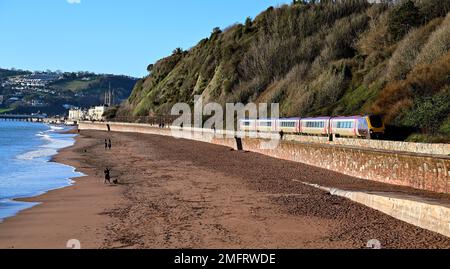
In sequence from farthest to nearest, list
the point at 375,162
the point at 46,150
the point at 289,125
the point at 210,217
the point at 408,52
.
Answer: the point at 46,150, the point at 289,125, the point at 408,52, the point at 375,162, the point at 210,217

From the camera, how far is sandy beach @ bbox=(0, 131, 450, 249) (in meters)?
13.3

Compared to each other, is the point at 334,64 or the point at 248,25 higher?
the point at 248,25

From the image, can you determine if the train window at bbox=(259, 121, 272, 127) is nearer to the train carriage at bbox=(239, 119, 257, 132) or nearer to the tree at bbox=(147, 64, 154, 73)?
the train carriage at bbox=(239, 119, 257, 132)

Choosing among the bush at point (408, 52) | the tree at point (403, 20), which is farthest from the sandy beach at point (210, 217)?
the tree at point (403, 20)

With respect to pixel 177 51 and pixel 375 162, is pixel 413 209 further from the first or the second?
pixel 177 51

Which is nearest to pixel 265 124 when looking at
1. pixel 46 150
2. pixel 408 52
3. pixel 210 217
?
pixel 408 52

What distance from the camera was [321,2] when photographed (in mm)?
94188

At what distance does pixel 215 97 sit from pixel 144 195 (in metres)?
66.5

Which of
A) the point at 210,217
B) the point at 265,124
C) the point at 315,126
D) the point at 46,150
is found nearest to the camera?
the point at 210,217

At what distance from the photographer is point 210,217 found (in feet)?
54.1

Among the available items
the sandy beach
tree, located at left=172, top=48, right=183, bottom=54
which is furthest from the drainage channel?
tree, located at left=172, top=48, right=183, bottom=54

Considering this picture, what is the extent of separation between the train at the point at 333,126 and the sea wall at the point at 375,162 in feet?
10.4

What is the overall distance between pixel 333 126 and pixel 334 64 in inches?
847
